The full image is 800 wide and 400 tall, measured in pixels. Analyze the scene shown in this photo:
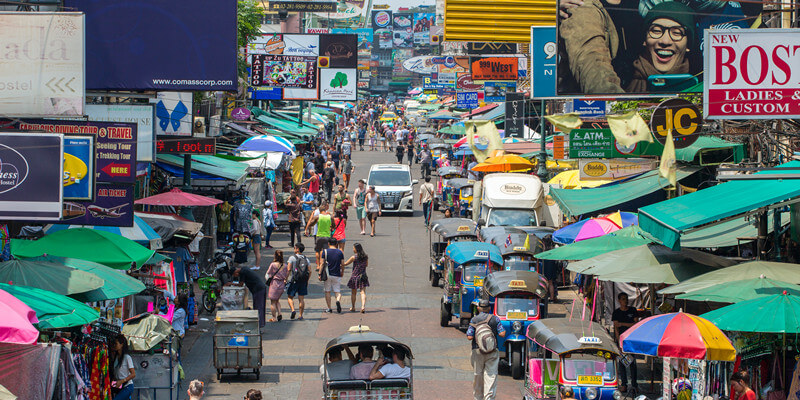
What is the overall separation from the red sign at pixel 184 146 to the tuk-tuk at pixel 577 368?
1173cm

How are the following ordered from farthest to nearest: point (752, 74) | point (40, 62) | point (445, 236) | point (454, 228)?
point (454, 228) → point (445, 236) → point (40, 62) → point (752, 74)

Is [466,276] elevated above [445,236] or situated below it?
below

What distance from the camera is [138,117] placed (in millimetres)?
19312

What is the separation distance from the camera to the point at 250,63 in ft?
145

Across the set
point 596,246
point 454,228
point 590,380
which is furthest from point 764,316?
point 454,228

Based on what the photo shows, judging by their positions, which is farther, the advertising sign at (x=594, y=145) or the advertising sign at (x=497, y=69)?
the advertising sign at (x=497, y=69)

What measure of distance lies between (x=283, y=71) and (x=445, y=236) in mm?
25544

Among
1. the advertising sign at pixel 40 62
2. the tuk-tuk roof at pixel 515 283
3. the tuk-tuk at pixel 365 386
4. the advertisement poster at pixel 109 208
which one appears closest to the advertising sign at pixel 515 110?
the tuk-tuk roof at pixel 515 283

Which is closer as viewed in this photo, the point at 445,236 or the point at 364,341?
the point at 364,341

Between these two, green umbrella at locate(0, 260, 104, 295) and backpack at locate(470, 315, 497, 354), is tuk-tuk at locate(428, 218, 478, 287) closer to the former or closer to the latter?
backpack at locate(470, 315, 497, 354)

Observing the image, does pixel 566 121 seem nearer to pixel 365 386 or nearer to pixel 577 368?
pixel 577 368

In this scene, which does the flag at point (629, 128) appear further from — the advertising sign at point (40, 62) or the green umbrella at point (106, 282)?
the advertising sign at point (40, 62)

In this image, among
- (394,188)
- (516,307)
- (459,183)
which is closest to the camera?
(516,307)

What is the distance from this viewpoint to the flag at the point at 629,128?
59.0 ft
